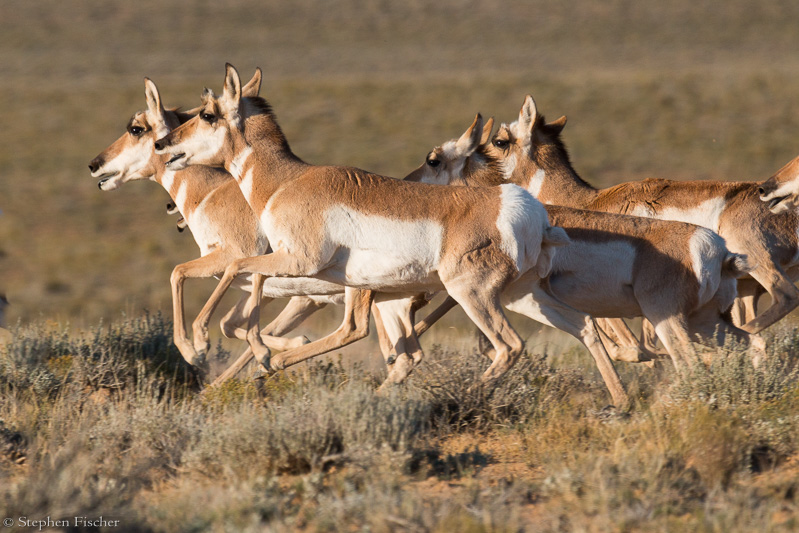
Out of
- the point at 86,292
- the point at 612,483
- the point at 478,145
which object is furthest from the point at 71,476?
the point at 86,292

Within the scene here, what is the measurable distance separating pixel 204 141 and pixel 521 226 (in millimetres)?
2599

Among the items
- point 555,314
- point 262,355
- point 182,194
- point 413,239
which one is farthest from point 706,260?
point 182,194

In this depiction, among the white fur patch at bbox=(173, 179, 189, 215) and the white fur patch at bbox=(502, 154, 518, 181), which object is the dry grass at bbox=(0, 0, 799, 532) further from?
the white fur patch at bbox=(502, 154, 518, 181)

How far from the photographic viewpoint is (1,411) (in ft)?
22.3

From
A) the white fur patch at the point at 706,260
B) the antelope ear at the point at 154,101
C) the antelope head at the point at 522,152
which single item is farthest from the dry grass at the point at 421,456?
the antelope ear at the point at 154,101

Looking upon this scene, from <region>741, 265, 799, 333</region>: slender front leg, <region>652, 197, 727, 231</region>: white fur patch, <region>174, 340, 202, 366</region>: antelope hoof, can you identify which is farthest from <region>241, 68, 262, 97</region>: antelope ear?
<region>741, 265, 799, 333</region>: slender front leg

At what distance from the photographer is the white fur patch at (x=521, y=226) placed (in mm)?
6457

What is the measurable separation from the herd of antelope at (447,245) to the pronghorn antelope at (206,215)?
0.01 m

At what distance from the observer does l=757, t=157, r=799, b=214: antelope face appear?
7.74 m

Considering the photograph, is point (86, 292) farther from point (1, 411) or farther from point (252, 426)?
point (252, 426)

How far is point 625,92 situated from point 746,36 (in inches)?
791

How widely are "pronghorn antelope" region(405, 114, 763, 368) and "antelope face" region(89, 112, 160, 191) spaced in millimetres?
3869

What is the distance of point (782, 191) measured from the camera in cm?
775

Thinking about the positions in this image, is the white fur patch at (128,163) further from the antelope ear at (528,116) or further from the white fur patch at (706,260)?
the white fur patch at (706,260)
